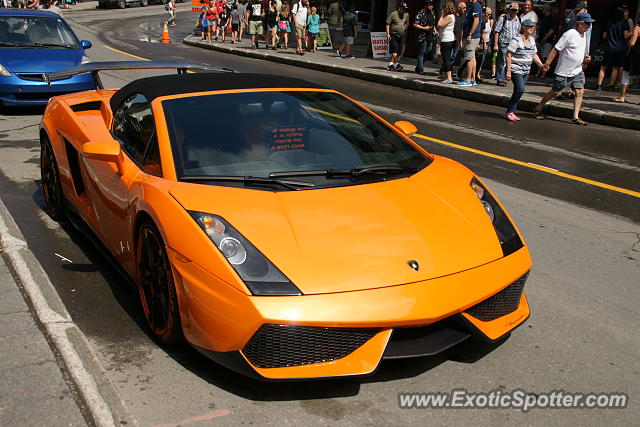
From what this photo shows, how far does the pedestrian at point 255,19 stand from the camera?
86.3ft

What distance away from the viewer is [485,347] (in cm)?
391

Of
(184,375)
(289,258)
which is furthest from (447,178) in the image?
(184,375)

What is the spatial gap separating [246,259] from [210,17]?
91.7ft

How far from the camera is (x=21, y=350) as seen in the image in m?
3.77

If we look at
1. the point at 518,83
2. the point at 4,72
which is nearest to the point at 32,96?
the point at 4,72

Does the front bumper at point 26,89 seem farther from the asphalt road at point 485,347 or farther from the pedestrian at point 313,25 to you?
the pedestrian at point 313,25

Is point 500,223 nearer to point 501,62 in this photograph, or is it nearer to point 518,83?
point 518,83

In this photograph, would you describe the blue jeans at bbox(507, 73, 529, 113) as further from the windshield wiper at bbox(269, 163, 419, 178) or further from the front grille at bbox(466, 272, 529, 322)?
the front grille at bbox(466, 272, 529, 322)

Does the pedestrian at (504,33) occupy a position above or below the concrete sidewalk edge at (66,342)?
above

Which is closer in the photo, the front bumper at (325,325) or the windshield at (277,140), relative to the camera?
the front bumper at (325,325)

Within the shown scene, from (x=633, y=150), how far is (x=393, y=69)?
974 centimetres

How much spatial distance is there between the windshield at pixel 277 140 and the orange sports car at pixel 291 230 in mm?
11

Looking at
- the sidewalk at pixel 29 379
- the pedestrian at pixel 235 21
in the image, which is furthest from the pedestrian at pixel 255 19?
the sidewalk at pixel 29 379

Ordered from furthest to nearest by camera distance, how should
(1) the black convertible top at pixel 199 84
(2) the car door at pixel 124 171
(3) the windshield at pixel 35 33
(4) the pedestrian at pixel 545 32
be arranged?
(4) the pedestrian at pixel 545 32
(3) the windshield at pixel 35 33
(1) the black convertible top at pixel 199 84
(2) the car door at pixel 124 171
